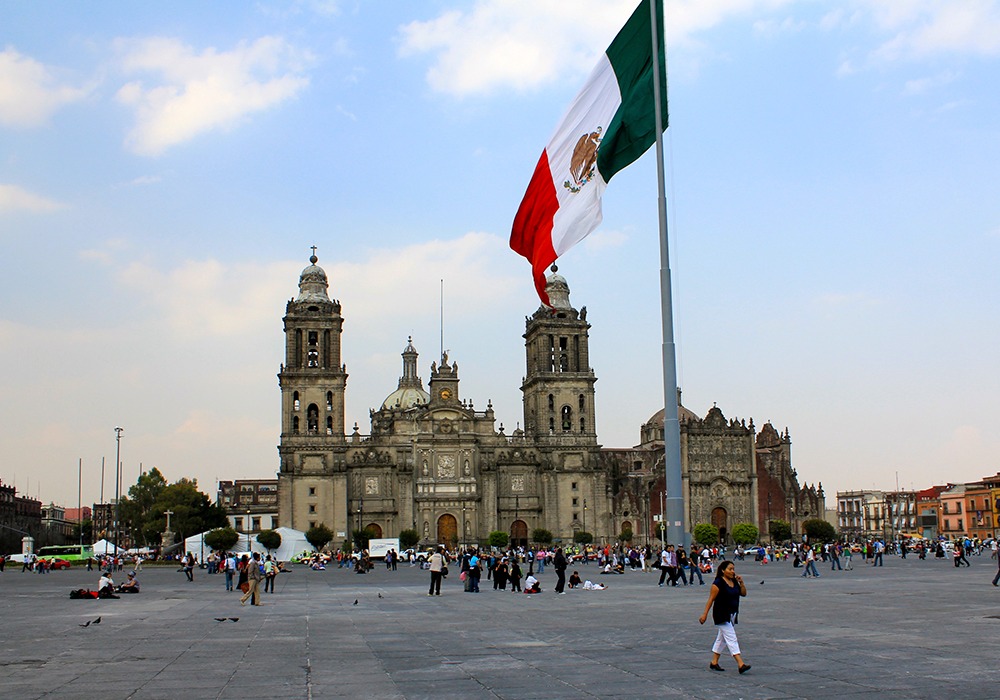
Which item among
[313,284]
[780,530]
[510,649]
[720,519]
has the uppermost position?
[313,284]

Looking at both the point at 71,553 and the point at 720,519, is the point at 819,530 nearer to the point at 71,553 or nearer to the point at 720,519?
the point at 720,519

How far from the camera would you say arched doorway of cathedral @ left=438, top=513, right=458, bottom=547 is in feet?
310

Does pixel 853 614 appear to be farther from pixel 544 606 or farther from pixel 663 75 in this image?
pixel 663 75

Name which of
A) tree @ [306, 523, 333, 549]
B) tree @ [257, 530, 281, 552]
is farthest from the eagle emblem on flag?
tree @ [306, 523, 333, 549]

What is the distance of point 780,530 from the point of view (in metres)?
94.4

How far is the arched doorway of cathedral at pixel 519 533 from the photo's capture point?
9644cm

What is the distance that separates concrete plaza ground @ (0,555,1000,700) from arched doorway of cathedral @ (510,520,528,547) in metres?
69.3

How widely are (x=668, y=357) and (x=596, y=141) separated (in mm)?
3810

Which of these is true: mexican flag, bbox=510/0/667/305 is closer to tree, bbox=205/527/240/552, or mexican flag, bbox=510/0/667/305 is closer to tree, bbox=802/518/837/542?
tree, bbox=205/527/240/552

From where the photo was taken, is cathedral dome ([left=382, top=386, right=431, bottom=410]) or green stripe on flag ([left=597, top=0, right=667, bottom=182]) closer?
green stripe on flag ([left=597, top=0, right=667, bottom=182])

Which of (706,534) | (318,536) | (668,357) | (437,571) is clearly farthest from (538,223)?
(706,534)

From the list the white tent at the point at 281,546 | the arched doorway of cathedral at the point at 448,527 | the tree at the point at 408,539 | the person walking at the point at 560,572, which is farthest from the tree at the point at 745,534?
the person walking at the point at 560,572

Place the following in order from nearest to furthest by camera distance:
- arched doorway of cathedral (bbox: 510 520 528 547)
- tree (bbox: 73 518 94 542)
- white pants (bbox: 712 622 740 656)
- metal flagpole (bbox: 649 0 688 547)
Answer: white pants (bbox: 712 622 740 656)
metal flagpole (bbox: 649 0 688 547)
arched doorway of cathedral (bbox: 510 520 528 547)
tree (bbox: 73 518 94 542)

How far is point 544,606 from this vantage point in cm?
2528
